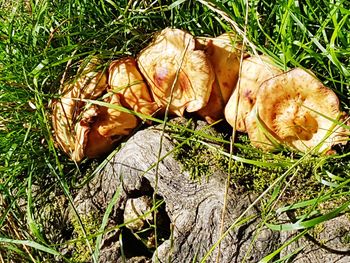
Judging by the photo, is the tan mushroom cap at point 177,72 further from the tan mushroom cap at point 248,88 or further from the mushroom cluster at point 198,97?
the tan mushroom cap at point 248,88

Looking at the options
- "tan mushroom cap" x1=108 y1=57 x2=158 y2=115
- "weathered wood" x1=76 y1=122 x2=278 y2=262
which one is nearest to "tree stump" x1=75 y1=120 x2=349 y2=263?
"weathered wood" x1=76 y1=122 x2=278 y2=262

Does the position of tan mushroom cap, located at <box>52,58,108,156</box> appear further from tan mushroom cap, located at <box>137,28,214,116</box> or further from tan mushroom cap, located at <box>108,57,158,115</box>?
tan mushroom cap, located at <box>137,28,214,116</box>

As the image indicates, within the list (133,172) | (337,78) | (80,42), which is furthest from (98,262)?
(337,78)

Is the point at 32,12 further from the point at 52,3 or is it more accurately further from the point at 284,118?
the point at 284,118

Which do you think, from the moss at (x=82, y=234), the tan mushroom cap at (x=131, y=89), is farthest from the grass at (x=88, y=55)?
the tan mushroom cap at (x=131, y=89)

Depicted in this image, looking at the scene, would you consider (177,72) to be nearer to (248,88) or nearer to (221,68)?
(221,68)

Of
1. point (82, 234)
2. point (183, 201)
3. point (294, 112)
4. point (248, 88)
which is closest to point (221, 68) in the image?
point (248, 88)
